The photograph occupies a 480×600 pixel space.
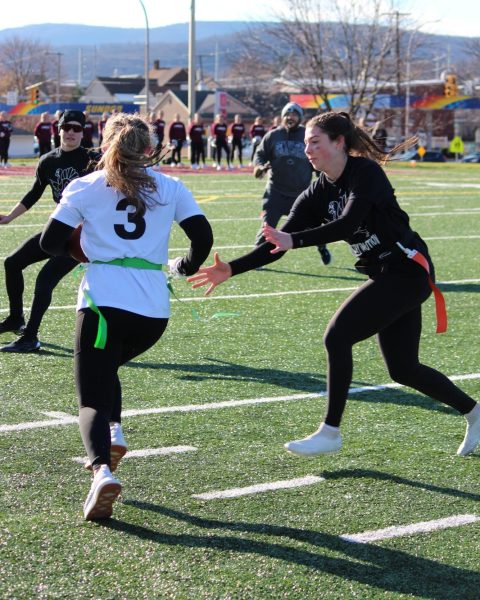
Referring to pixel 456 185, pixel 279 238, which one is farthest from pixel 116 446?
pixel 456 185

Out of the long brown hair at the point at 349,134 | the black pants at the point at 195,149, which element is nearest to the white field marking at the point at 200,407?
the long brown hair at the point at 349,134

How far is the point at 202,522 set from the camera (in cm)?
468

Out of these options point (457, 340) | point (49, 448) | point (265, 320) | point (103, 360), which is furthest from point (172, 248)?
point (103, 360)

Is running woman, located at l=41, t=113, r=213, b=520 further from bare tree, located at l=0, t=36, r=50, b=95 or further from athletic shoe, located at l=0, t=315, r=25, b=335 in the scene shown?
bare tree, located at l=0, t=36, r=50, b=95

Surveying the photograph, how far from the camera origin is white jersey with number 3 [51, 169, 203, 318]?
15.1 ft

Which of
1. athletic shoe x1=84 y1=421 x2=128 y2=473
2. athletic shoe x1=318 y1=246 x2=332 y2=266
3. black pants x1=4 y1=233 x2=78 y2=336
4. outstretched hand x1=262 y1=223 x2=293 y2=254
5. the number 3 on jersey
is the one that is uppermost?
the number 3 on jersey

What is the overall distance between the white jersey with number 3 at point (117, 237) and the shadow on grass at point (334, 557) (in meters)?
0.94

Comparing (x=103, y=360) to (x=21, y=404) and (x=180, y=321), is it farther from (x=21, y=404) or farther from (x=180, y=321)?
(x=180, y=321)

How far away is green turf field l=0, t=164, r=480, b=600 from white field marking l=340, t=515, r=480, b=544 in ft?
0.04

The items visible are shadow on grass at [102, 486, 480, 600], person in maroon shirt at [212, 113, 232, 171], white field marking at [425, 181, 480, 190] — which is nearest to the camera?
shadow on grass at [102, 486, 480, 600]

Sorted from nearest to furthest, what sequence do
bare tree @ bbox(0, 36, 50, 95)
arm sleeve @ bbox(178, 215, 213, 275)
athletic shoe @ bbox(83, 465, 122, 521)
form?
athletic shoe @ bbox(83, 465, 122, 521) < arm sleeve @ bbox(178, 215, 213, 275) < bare tree @ bbox(0, 36, 50, 95)

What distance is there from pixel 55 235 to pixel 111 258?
267mm

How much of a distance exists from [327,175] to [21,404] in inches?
102

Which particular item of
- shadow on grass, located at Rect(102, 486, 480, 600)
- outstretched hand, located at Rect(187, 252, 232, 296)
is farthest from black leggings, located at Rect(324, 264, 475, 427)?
shadow on grass, located at Rect(102, 486, 480, 600)
